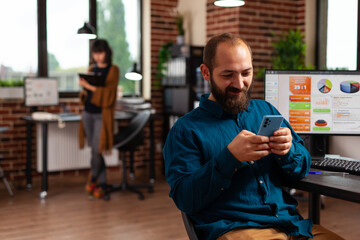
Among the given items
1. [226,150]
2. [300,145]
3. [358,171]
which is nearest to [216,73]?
[226,150]

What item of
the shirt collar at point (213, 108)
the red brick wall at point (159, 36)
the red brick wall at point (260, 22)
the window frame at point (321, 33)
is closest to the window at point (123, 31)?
the red brick wall at point (159, 36)

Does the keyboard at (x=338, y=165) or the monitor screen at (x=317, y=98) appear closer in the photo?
the keyboard at (x=338, y=165)

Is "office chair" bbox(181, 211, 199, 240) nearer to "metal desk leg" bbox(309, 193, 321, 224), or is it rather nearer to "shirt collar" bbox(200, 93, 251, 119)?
"shirt collar" bbox(200, 93, 251, 119)

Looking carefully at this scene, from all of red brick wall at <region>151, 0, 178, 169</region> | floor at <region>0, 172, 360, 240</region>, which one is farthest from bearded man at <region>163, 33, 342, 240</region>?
red brick wall at <region>151, 0, 178, 169</region>

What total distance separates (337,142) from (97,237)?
2632 millimetres

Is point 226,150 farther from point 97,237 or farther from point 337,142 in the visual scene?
point 337,142

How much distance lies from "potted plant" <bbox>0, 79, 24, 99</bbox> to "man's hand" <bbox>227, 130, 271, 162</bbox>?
4.12 meters

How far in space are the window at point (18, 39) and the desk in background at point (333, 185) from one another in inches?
163

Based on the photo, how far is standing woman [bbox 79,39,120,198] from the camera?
4.42m

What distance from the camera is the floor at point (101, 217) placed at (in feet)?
11.3

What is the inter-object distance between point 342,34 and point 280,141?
3.73m

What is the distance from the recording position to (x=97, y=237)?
3.37 metres

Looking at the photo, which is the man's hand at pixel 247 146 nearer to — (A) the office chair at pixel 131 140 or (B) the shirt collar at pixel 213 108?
(B) the shirt collar at pixel 213 108

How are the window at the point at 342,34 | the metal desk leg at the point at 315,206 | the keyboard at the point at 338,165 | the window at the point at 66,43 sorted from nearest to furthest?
the keyboard at the point at 338,165, the metal desk leg at the point at 315,206, the window at the point at 342,34, the window at the point at 66,43
